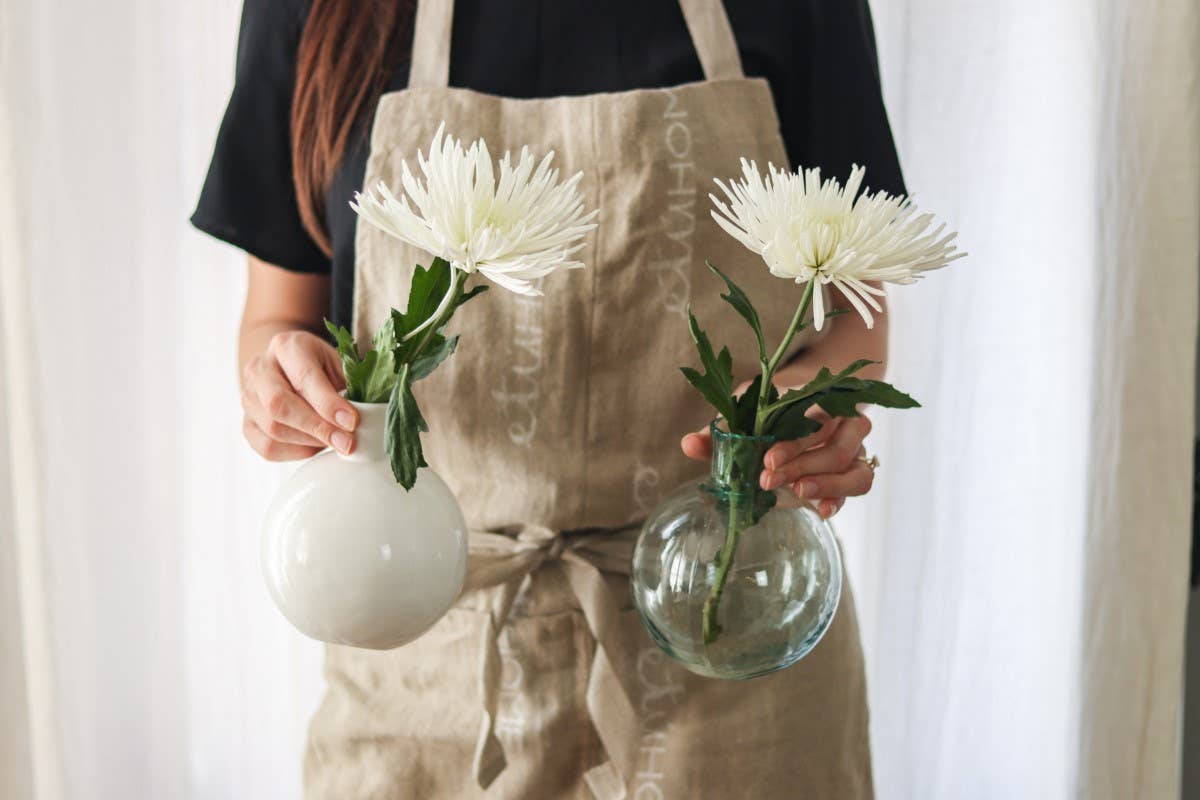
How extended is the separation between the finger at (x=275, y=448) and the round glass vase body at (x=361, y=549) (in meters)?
0.08

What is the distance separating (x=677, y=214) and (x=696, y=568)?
0.29m

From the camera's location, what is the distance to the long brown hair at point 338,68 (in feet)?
2.33

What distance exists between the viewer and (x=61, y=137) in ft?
3.16

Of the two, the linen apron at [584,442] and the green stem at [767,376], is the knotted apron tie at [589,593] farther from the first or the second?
the green stem at [767,376]

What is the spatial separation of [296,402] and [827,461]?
0.26 metres

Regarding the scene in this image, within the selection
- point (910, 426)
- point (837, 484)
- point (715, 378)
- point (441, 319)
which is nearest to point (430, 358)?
point (441, 319)

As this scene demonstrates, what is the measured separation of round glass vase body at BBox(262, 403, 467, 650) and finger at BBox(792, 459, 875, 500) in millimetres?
171

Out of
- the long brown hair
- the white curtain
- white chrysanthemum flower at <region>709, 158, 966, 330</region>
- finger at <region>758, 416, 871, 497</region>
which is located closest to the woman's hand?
finger at <region>758, 416, 871, 497</region>

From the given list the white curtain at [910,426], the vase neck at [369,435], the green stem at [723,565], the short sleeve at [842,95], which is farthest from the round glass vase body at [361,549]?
the white curtain at [910,426]

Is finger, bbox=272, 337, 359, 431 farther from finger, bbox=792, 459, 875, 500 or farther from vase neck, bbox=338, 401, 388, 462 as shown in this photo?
finger, bbox=792, 459, 875, 500

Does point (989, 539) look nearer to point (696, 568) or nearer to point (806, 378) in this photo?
point (806, 378)

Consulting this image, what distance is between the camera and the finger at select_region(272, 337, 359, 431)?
469mm

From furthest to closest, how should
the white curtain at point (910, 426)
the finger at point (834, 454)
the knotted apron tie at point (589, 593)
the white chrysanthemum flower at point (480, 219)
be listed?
the white curtain at point (910, 426)
the knotted apron tie at point (589, 593)
the finger at point (834, 454)
the white chrysanthemum flower at point (480, 219)

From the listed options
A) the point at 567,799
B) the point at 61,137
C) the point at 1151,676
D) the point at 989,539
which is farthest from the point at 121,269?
the point at 1151,676
